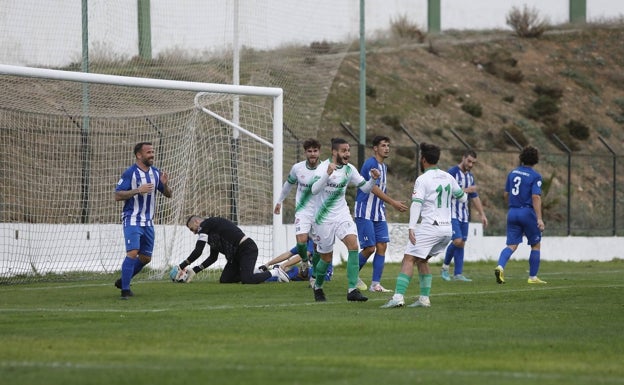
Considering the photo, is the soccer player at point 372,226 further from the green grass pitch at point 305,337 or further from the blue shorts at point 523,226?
the blue shorts at point 523,226

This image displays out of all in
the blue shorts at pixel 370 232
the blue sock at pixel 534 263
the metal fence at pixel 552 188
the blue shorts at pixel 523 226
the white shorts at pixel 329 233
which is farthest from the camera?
the metal fence at pixel 552 188

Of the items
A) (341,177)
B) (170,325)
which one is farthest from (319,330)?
(341,177)

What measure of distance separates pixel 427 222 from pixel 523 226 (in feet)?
19.1

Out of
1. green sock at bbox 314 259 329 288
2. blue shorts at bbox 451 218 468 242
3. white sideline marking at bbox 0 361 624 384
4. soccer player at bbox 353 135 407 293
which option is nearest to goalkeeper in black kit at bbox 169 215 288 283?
soccer player at bbox 353 135 407 293

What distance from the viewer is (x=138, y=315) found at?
1292 cm

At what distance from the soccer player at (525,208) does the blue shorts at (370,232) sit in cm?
222

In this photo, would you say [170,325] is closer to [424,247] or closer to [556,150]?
[424,247]

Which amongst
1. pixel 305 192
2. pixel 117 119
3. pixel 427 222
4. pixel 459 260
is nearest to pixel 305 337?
pixel 427 222

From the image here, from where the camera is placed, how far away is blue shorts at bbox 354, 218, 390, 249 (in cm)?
1814

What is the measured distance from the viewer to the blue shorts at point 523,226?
1930cm

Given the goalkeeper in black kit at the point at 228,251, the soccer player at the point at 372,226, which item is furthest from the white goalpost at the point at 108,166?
the soccer player at the point at 372,226

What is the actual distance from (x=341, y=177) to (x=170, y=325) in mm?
4078

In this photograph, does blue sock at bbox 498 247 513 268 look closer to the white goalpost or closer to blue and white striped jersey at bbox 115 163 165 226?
the white goalpost

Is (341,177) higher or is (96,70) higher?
(96,70)
